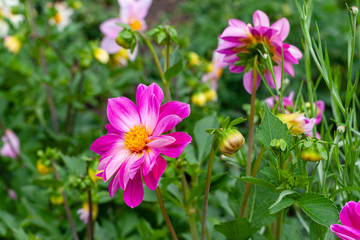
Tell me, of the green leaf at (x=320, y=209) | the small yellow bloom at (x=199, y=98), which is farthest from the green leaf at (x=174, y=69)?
the small yellow bloom at (x=199, y=98)

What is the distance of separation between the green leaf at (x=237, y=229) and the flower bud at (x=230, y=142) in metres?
0.16

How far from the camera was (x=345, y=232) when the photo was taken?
47cm

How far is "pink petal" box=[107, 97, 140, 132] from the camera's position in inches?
22.3

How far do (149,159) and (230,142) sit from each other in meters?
0.10

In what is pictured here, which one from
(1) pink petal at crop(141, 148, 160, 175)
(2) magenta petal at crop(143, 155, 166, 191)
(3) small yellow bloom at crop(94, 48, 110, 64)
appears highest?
(1) pink petal at crop(141, 148, 160, 175)

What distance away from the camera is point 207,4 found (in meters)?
2.25

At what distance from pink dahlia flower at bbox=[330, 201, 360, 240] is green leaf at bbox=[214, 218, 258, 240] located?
17 centimetres

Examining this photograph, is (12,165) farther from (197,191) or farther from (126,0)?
(197,191)

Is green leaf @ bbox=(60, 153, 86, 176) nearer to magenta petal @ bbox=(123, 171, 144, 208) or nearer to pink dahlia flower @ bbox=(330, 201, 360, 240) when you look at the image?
magenta petal @ bbox=(123, 171, 144, 208)

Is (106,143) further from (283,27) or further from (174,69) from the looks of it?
(283,27)

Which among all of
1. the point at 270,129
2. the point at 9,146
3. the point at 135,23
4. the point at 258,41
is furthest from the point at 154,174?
the point at 9,146

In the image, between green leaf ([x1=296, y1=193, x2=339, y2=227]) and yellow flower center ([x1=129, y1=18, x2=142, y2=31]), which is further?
yellow flower center ([x1=129, y1=18, x2=142, y2=31])

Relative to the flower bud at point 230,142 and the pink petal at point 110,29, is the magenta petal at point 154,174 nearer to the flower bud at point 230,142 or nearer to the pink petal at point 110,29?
the flower bud at point 230,142

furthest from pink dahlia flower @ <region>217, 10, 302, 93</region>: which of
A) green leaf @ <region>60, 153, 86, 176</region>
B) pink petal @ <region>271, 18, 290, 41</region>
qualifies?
green leaf @ <region>60, 153, 86, 176</region>
